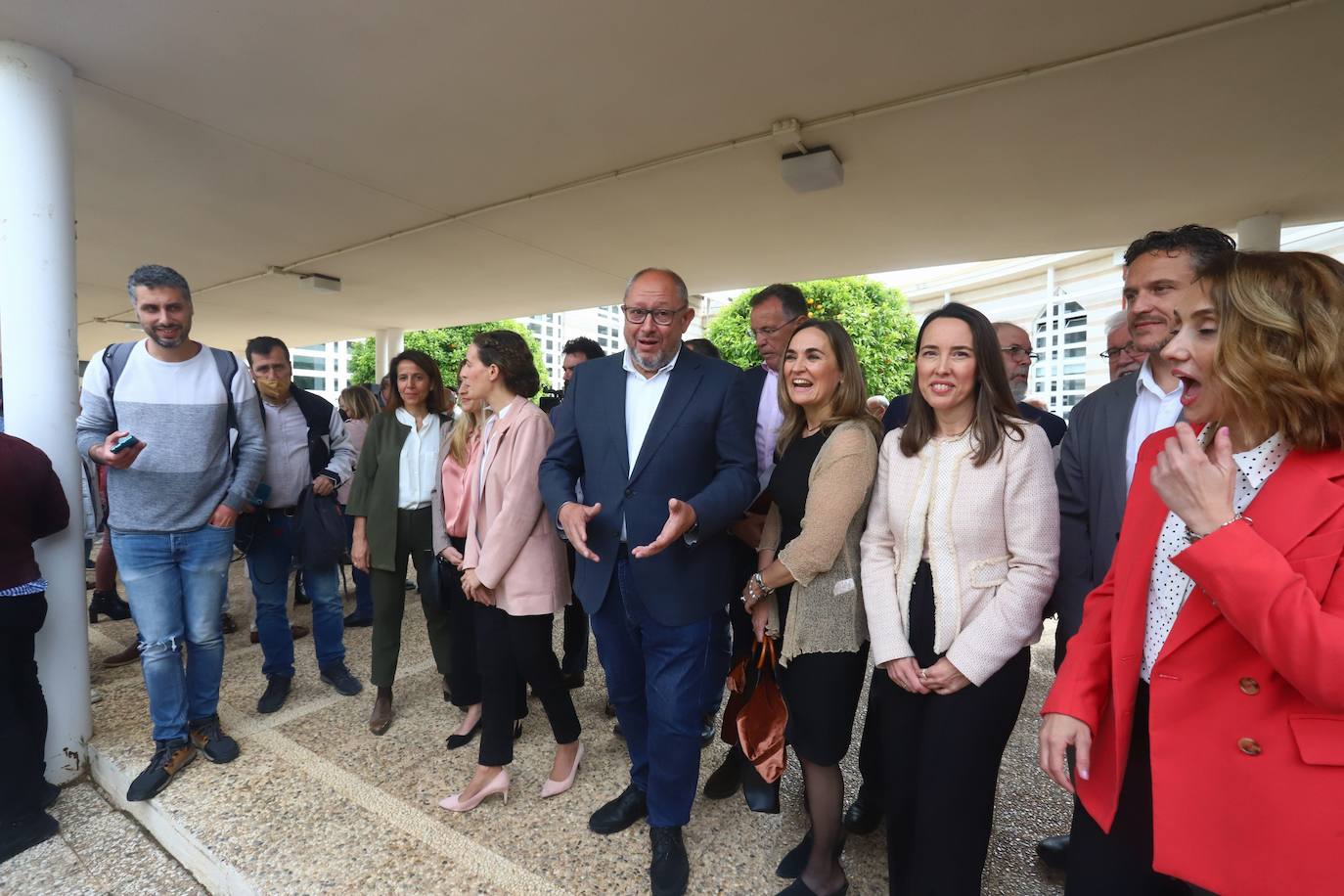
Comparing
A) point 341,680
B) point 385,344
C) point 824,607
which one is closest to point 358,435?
point 341,680

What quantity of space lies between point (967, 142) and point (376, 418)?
13.8ft

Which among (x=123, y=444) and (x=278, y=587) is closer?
(x=123, y=444)

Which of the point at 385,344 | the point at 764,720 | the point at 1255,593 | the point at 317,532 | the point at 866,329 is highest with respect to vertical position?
the point at 866,329

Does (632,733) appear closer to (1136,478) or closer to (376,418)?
(1136,478)

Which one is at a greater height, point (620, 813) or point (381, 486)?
point (381, 486)

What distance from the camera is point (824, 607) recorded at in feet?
6.93

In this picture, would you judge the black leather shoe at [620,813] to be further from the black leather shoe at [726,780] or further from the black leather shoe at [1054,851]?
the black leather shoe at [1054,851]

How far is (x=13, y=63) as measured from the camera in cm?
308

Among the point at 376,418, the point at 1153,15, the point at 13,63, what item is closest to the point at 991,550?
the point at 1153,15

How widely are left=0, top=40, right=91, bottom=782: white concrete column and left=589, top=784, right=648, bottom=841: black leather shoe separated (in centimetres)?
270

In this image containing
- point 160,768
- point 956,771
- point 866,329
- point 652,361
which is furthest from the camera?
point 866,329

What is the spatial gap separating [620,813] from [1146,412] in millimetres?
2439

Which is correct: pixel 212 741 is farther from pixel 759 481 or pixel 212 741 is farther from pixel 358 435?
pixel 358 435

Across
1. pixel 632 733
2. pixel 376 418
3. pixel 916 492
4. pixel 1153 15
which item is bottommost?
pixel 632 733
